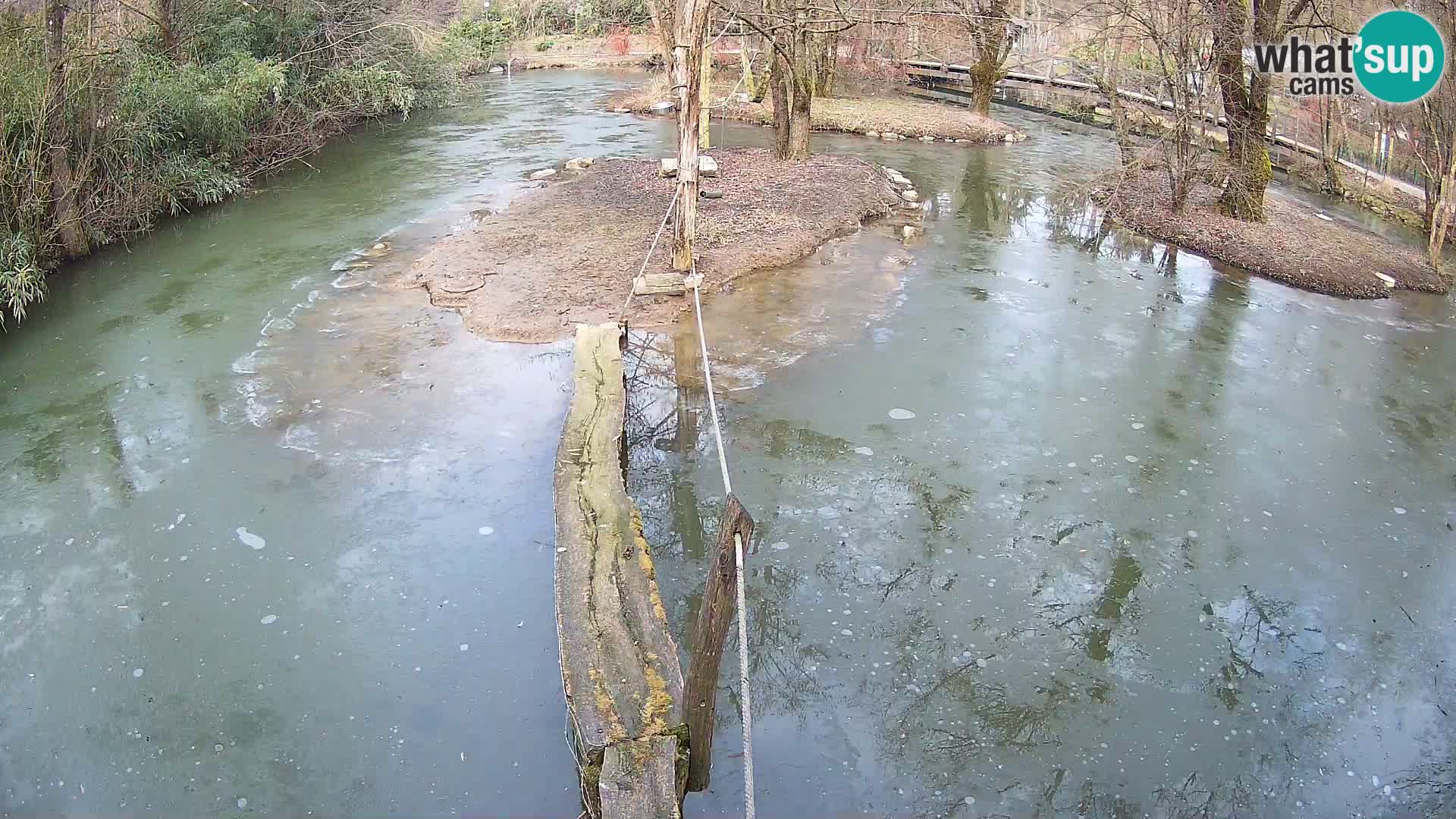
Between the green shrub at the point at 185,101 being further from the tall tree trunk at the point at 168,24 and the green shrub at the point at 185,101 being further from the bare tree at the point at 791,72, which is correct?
the bare tree at the point at 791,72

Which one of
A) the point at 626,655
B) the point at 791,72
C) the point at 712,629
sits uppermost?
the point at 791,72

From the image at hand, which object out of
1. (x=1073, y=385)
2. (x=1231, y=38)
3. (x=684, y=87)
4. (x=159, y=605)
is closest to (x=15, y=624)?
(x=159, y=605)

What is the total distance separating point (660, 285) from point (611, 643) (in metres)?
5.26

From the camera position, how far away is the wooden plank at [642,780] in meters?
3.06

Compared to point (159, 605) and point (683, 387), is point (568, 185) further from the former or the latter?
point (159, 605)

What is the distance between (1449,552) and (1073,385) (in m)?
2.53

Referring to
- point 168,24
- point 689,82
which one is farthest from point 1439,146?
point 168,24

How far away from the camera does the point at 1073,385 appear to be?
285 inches

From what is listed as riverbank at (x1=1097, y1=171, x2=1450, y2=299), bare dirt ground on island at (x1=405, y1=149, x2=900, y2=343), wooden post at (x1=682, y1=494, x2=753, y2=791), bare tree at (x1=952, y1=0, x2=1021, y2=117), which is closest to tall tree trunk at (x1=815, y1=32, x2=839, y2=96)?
bare tree at (x1=952, y1=0, x2=1021, y2=117)

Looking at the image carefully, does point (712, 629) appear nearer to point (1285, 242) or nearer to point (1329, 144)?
point (1285, 242)

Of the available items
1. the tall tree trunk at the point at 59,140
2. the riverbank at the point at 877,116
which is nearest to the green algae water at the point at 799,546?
the tall tree trunk at the point at 59,140

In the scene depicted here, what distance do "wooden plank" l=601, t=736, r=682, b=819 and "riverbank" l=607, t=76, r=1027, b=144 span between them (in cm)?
1434

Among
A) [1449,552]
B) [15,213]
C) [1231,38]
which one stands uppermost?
[1231,38]

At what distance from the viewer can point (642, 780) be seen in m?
3.15
